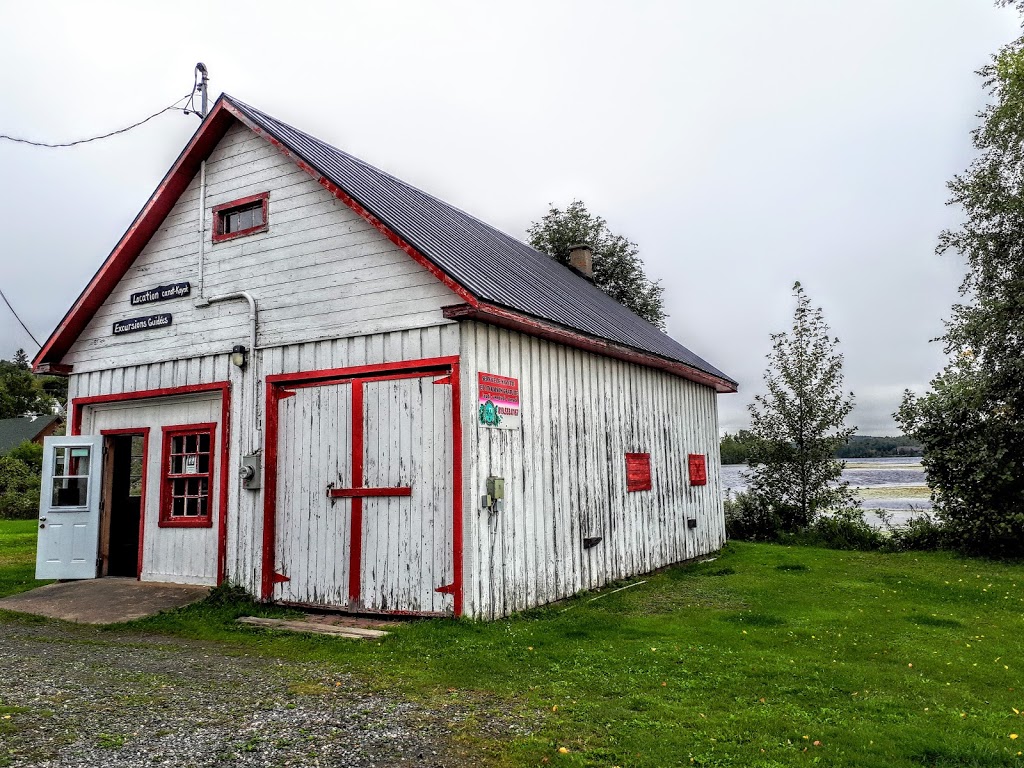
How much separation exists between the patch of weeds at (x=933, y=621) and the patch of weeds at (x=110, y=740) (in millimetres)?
7821

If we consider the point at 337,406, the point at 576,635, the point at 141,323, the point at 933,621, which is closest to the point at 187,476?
the point at 141,323

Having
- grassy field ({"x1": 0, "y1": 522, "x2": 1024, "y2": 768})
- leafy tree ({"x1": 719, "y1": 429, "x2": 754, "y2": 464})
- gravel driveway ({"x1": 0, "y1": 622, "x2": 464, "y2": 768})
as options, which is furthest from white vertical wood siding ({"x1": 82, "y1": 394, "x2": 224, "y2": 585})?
leafy tree ({"x1": 719, "y1": 429, "x2": 754, "y2": 464})

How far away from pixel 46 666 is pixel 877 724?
664 centimetres

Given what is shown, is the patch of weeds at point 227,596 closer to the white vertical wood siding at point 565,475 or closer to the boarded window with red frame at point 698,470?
the white vertical wood siding at point 565,475

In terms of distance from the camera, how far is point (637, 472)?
1183 cm

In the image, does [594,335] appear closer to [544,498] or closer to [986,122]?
[544,498]

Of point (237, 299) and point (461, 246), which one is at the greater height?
point (461, 246)

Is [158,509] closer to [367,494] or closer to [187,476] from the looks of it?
[187,476]

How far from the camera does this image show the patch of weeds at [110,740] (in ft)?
14.2

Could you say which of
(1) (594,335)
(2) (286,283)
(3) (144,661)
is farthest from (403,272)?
(3) (144,661)

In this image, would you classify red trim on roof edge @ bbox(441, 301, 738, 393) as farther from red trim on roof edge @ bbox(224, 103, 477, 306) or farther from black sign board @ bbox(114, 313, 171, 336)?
black sign board @ bbox(114, 313, 171, 336)

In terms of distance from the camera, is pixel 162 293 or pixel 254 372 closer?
pixel 254 372

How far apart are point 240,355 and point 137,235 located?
304 cm

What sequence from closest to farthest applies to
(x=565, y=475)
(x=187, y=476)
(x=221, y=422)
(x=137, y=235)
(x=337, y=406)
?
(x=337, y=406) < (x=565, y=475) < (x=221, y=422) < (x=187, y=476) < (x=137, y=235)
